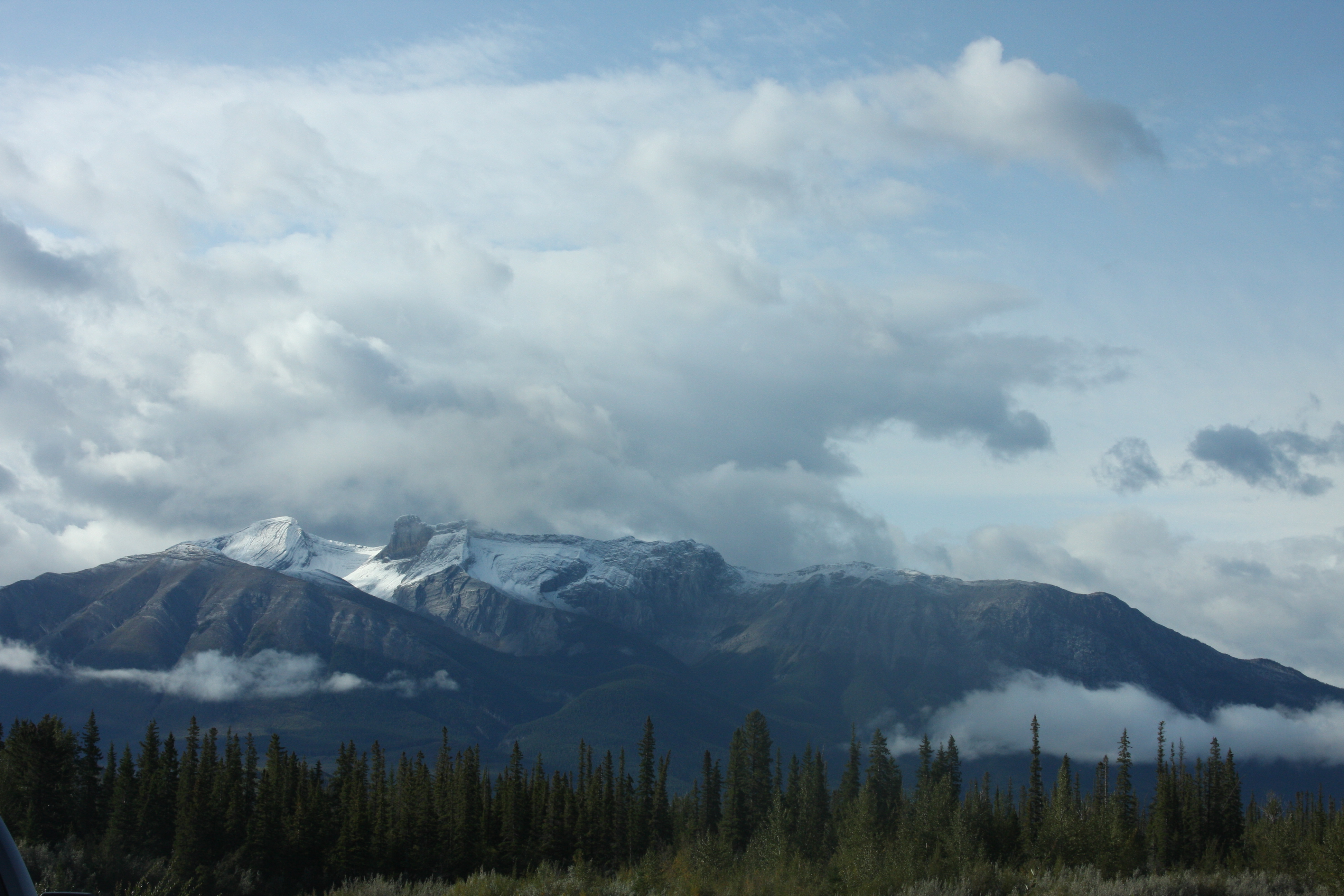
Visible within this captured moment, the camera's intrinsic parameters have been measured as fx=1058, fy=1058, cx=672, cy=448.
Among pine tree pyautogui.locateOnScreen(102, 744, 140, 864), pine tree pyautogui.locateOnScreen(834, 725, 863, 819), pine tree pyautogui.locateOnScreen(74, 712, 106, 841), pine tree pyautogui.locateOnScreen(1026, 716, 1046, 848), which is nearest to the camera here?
pine tree pyautogui.locateOnScreen(102, 744, 140, 864)

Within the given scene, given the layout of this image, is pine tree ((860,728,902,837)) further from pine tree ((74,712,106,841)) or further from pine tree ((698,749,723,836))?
pine tree ((74,712,106,841))

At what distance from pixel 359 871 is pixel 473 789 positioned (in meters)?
23.4

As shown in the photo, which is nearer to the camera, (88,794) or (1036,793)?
(88,794)

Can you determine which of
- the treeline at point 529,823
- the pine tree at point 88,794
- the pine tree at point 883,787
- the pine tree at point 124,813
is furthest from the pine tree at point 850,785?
the pine tree at point 88,794

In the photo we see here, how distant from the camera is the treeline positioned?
58.9 m

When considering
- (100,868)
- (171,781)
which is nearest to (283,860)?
(171,781)

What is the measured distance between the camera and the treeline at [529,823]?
5888cm

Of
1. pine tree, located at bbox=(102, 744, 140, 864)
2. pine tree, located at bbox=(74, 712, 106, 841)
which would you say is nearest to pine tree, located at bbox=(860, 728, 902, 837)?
pine tree, located at bbox=(102, 744, 140, 864)

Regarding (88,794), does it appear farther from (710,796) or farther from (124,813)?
(710,796)

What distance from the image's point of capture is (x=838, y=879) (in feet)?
128

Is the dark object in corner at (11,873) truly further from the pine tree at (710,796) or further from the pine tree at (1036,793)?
the pine tree at (710,796)

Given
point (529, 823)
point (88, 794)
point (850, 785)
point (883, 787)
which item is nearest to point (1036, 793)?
point (883, 787)

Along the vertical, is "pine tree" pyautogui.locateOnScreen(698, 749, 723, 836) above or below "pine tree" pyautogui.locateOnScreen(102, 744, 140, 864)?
below

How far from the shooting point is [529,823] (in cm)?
10912
